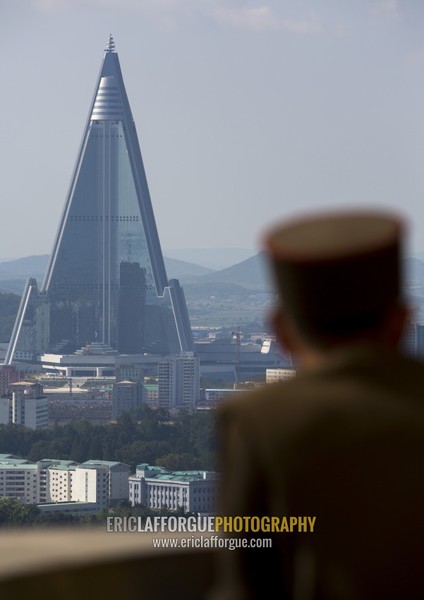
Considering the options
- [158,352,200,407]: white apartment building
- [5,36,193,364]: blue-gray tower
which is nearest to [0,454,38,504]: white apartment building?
[158,352,200,407]: white apartment building

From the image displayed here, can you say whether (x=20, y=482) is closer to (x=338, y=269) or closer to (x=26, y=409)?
(x=26, y=409)

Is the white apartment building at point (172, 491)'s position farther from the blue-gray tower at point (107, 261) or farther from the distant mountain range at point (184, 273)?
the distant mountain range at point (184, 273)

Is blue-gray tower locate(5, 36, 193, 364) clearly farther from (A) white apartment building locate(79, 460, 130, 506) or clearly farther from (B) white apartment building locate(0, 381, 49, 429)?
(A) white apartment building locate(79, 460, 130, 506)

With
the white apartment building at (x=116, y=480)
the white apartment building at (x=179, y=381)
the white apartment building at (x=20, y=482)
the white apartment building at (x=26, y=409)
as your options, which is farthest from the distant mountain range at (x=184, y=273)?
the white apartment building at (x=116, y=480)

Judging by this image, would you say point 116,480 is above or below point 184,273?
below

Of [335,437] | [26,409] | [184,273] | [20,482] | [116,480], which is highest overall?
[184,273]

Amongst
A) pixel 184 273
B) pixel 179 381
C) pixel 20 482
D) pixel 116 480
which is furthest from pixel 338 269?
pixel 184 273

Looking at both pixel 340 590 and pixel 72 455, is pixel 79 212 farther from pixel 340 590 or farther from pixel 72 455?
pixel 340 590
